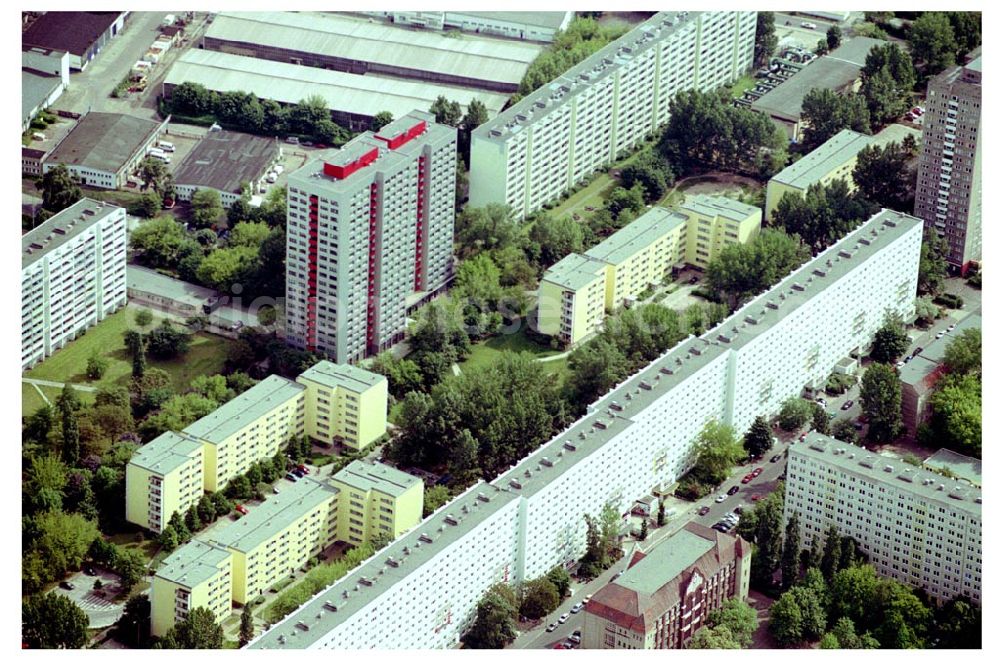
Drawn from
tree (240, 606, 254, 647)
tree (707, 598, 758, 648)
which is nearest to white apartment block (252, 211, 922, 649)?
tree (240, 606, 254, 647)

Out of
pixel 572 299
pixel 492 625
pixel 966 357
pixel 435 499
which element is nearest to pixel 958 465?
pixel 966 357

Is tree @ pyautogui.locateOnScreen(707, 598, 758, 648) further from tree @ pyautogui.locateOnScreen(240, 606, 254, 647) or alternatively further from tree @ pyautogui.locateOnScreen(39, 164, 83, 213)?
tree @ pyautogui.locateOnScreen(39, 164, 83, 213)

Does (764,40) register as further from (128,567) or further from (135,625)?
(135,625)

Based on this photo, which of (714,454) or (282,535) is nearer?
(282,535)

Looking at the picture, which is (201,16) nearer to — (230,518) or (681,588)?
(230,518)

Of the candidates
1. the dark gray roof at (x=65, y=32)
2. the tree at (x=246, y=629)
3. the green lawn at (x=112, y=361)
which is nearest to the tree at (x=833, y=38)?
the dark gray roof at (x=65, y=32)
